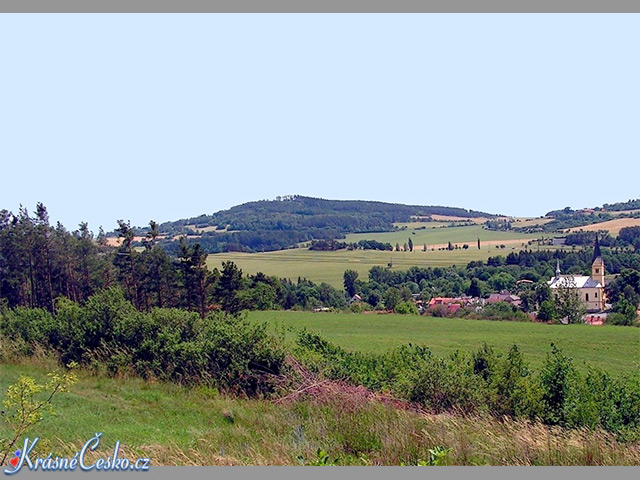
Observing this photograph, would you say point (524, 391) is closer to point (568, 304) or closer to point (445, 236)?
point (568, 304)

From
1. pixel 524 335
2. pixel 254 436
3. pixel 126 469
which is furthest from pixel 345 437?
pixel 524 335

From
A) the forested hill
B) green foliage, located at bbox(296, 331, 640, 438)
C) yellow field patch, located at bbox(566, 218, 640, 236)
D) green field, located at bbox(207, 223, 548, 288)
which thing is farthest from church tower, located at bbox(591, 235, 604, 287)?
green foliage, located at bbox(296, 331, 640, 438)

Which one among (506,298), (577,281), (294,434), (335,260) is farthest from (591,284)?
(294,434)

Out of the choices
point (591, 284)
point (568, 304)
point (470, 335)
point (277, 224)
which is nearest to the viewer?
point (470, 335)

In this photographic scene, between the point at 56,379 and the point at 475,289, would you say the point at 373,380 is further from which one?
the point at 475,289

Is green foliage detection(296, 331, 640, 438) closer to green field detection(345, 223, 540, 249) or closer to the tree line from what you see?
the tree line
